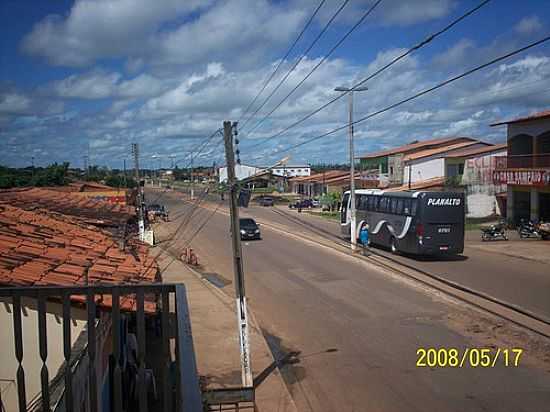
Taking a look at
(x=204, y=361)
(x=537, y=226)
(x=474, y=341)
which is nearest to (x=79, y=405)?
(x=204, y=361)

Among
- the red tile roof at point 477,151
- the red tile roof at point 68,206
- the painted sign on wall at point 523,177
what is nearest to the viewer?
the red tile roof at point 68,206

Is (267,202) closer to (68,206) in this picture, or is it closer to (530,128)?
(530,128)

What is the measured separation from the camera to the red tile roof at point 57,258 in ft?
25.9

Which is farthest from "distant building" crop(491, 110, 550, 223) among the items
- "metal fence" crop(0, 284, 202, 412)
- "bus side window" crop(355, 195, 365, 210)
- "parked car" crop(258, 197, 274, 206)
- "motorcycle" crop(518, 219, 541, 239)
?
"parked car" crop(258, 197, 274, 206)

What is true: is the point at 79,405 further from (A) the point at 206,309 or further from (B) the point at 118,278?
(A) the point at 206,309

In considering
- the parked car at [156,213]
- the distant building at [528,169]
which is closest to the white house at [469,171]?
the distant building at [528,169]

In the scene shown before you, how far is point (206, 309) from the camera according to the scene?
17.3 meters

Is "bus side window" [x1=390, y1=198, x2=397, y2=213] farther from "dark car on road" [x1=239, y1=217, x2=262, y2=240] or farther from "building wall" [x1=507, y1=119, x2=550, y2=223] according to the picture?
"dark car on road" [x1=239, y1=217, x2=262, y2=240]

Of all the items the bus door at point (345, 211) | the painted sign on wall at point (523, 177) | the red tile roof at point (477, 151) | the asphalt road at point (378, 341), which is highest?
the red tile roof at point (477, 151)

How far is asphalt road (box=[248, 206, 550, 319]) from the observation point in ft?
52.1

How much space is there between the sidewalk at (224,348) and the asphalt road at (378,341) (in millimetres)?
316

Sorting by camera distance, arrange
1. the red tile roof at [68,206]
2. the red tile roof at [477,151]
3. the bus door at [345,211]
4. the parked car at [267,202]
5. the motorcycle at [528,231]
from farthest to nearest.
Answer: the parked car at [267,202], the red tile roof at [477,151], the bus door at [345,211], the motorcycle at [528,231], the red tile roof at [68,206]

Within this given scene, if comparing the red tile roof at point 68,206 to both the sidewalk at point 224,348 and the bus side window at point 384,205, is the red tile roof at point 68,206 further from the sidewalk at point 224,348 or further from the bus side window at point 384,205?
the bus side window at point 384,205
